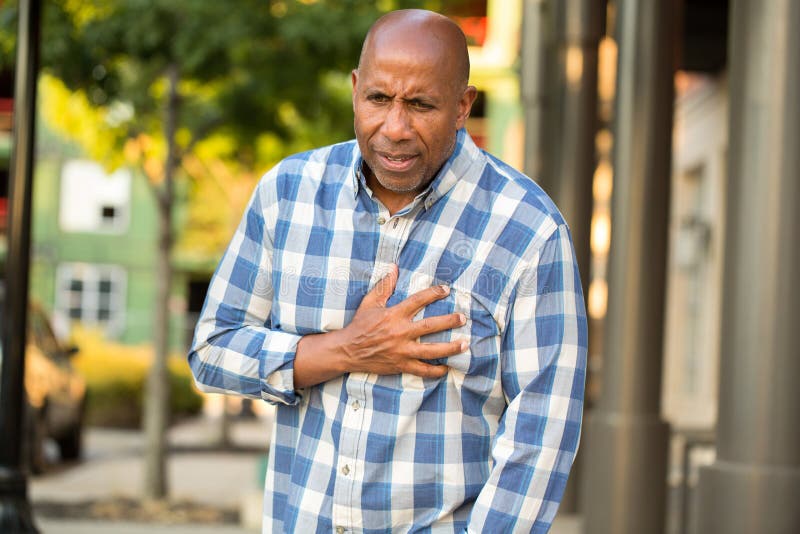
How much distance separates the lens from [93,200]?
117 ft

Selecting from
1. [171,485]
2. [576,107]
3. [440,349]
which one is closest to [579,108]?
[576,107]

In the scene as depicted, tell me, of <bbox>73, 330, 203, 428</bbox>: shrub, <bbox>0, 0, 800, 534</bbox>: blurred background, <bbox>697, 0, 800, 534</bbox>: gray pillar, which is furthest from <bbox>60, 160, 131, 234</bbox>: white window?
<bbox>697, 0, 800, 534</bbox>: gray pillar

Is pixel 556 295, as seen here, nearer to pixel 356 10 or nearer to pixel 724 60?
pixel 356 10

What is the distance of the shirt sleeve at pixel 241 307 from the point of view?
246cm

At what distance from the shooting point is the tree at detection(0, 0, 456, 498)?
10414mm

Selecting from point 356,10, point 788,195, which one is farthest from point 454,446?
point 356,10

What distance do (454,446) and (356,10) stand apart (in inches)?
343

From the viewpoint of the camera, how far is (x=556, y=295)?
7.43 feet

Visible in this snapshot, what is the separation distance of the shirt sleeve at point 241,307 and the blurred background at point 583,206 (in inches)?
110

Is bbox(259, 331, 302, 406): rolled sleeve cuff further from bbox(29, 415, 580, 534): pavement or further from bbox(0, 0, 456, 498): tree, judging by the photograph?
bbox(0, 0, 456, 498): tree

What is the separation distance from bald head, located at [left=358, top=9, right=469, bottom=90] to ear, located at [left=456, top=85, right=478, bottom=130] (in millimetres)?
42

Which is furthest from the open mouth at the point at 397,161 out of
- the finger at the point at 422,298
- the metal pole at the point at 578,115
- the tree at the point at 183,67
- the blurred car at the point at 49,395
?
the blurred car at the point at 49,395

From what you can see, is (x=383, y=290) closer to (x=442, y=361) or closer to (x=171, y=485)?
(x=442, y=361)

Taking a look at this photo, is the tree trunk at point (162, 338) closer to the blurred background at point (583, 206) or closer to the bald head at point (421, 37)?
the blurred background at point (583, 206)
